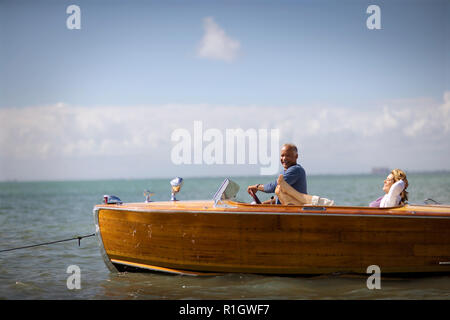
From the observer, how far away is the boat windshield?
6.35 meters

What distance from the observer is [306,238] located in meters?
6.00

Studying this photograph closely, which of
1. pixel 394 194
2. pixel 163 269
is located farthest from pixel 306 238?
pixel 163 269

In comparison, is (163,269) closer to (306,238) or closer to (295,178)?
(306,238)

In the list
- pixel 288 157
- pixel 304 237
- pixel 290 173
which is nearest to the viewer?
pixel 304 237

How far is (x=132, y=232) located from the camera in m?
6.48

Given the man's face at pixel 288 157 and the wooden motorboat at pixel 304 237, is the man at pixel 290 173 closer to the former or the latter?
the man's face at pixel 288 157

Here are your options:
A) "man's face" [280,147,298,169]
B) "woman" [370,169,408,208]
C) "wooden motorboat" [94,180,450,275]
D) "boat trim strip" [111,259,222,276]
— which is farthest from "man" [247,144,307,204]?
"boat trim strip" [111,259,222,276]

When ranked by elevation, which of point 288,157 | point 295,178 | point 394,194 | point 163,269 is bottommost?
point 163,269

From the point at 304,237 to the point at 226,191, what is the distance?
46.2 inches

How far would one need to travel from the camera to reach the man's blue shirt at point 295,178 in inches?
248

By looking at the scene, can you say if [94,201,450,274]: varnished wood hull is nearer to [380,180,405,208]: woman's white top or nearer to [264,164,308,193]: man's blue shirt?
[380,180,405,208]: woman's white top

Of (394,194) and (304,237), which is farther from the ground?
(394,194)
